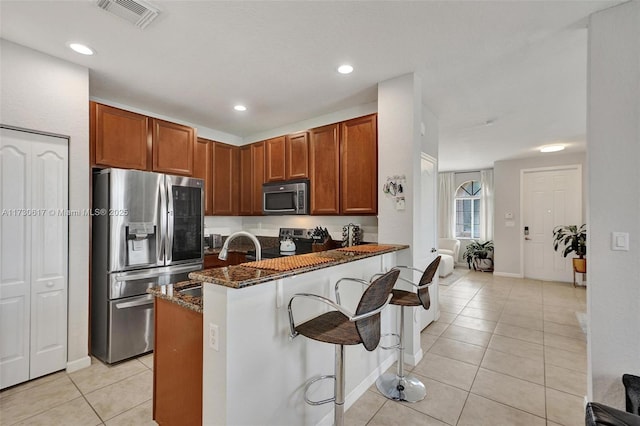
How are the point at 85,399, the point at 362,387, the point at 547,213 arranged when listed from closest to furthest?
the point at 85,399 < the point at 362,387 < the point at 547,213

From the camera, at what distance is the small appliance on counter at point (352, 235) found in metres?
3.51

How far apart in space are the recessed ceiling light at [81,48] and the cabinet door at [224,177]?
1924 millimetres

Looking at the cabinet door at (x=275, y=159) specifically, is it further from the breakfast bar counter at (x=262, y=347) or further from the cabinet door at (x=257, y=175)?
the breakfast bar counter at (x=262, y=347)

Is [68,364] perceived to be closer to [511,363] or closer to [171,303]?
[171,303]

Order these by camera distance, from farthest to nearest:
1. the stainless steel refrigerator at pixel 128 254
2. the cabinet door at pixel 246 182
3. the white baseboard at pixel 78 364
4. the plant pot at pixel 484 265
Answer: the plant pot at pixel 484 265 < the cabinet door at pixel 246 182 < the stainless steel refrigerator at pixel 128 254 < the white baseboard at pixel 78 364

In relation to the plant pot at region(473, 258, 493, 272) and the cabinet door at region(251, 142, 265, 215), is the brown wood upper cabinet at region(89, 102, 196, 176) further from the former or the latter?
the plant pot at region(473, 258, 493, 272)

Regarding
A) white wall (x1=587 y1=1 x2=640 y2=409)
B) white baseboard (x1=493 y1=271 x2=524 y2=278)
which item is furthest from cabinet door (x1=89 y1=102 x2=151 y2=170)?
white baseboard (x1=493 y1=271 x2=524 y2=278)

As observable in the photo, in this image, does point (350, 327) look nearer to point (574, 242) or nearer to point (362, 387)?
point (362, 387)

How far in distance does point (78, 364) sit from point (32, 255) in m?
1.05

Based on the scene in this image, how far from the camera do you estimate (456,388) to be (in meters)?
2.34

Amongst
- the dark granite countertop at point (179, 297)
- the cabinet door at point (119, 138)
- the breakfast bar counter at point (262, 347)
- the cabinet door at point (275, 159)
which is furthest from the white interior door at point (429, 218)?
the cabinet door at point (119, 138)

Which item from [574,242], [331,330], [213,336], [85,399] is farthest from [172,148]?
[574,242]

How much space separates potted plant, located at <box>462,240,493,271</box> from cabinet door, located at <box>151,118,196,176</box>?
7.02 metres

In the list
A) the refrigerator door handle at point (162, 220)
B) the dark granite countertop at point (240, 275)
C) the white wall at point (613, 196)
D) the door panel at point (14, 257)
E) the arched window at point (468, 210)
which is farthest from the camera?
the arched window at point (468, 210)
